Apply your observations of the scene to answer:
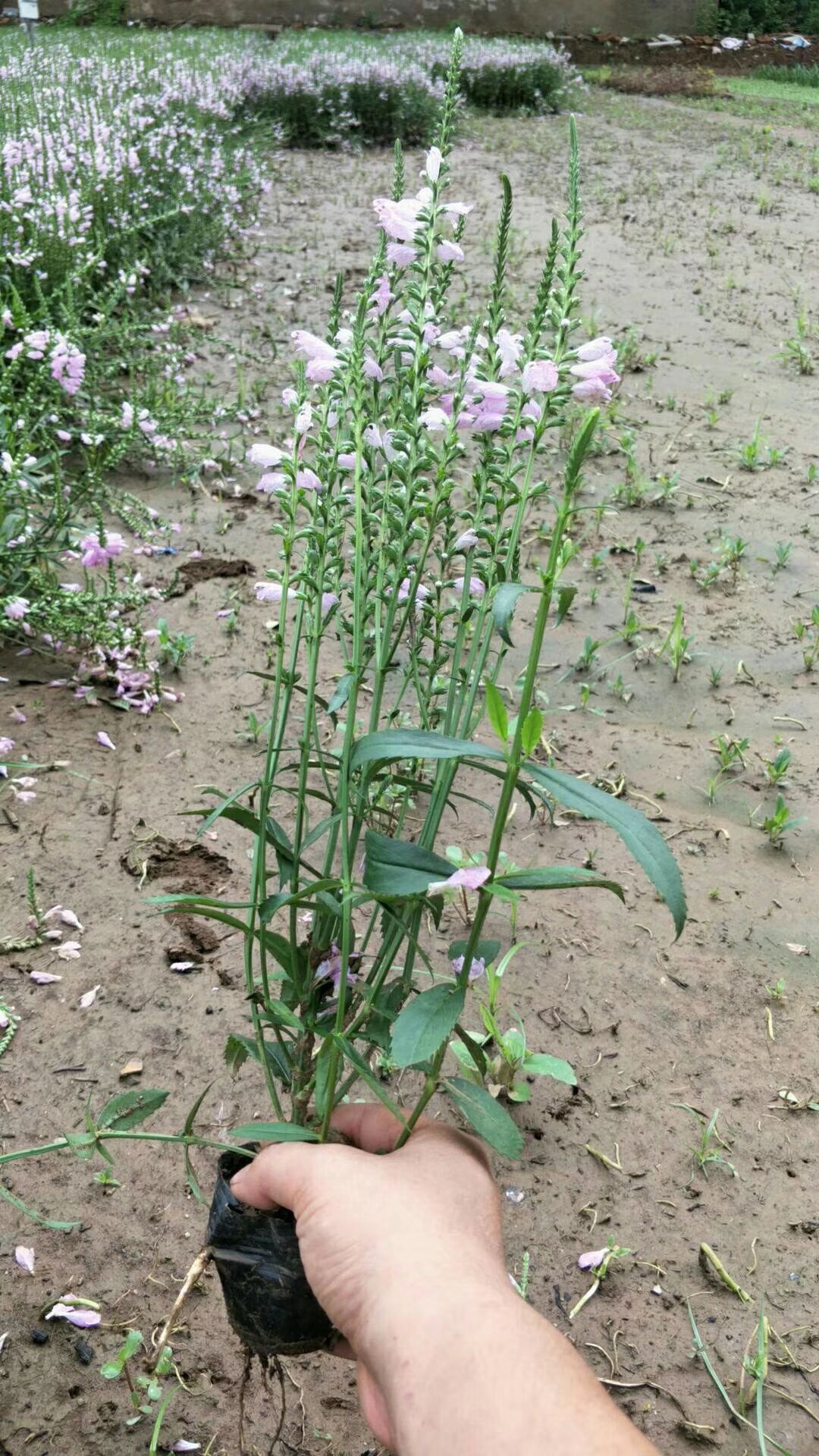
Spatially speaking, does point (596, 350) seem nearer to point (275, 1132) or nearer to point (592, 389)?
point (592, 389)

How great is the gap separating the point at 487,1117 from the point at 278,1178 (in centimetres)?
26

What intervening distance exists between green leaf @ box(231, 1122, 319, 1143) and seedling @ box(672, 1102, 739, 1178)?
0.93m

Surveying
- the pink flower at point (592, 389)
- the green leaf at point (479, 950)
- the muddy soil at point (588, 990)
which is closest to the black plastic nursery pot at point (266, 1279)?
the muddy soil at point (588, 990)

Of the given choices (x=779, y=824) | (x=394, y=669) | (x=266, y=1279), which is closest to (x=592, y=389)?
(x=394, y=669)

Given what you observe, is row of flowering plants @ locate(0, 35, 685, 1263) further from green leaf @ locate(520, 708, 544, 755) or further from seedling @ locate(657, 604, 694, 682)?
seedling @ locate(657, 604, 694, 682)

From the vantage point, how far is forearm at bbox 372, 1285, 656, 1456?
1.01m

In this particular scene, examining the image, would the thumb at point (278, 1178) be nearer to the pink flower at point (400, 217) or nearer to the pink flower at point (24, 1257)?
the pink flower at point (24, 1257)

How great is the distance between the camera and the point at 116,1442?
1591 mm

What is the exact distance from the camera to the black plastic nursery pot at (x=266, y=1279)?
4.70 feet

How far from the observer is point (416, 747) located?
109cm

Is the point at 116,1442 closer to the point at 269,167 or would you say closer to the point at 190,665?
the point at 190,665

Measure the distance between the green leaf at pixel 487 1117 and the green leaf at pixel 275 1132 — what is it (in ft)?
0.66

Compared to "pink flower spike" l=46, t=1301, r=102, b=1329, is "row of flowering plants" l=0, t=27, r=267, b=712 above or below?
above

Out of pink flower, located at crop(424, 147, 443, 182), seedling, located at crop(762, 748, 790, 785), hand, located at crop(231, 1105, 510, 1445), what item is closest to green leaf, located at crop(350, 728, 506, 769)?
hand, located at crop(231, 1105, 510, 1445)
